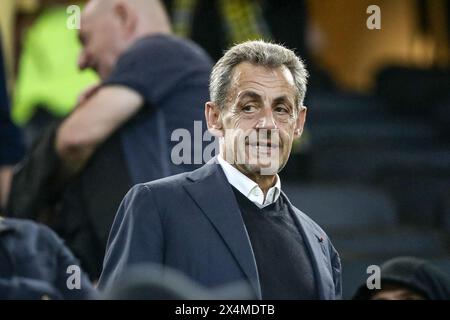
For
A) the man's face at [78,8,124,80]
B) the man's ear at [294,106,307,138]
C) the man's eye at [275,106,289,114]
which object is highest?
the man's face at [78,8,124,80]

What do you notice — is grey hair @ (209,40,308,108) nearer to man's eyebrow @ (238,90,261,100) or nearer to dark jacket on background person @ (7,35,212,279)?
man's eyebrow @ (238,90,261,100)

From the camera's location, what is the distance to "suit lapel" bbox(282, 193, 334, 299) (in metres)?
1.56

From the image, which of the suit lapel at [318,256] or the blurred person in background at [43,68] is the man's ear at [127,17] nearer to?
the suit lapel at [318,256]

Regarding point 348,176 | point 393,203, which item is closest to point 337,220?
point 393,203

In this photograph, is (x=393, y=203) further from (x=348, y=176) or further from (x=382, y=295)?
(x=382, y=295)

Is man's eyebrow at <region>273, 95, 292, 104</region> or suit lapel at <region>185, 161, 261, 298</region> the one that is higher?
man's eyebrow at <region>273, 95, 292, 104</region>

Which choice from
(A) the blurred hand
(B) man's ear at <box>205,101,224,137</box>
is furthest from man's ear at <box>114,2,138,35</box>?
(B) man's ear at <box>205,101,224,137</box>

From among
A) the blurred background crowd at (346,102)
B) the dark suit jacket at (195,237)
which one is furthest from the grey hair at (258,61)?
the blurred background crowd at (346,102)

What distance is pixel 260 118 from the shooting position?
5.21ft

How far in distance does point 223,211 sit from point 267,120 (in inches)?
5.1

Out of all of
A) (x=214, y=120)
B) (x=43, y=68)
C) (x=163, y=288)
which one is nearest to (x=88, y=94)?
(x=214, y=120)

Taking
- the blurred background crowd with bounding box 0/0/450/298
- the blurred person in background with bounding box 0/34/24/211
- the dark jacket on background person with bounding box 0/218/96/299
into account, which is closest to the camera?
the dark jacket on background person with bounding box 0/218/96/299

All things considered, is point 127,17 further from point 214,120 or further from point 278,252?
point 278,252
